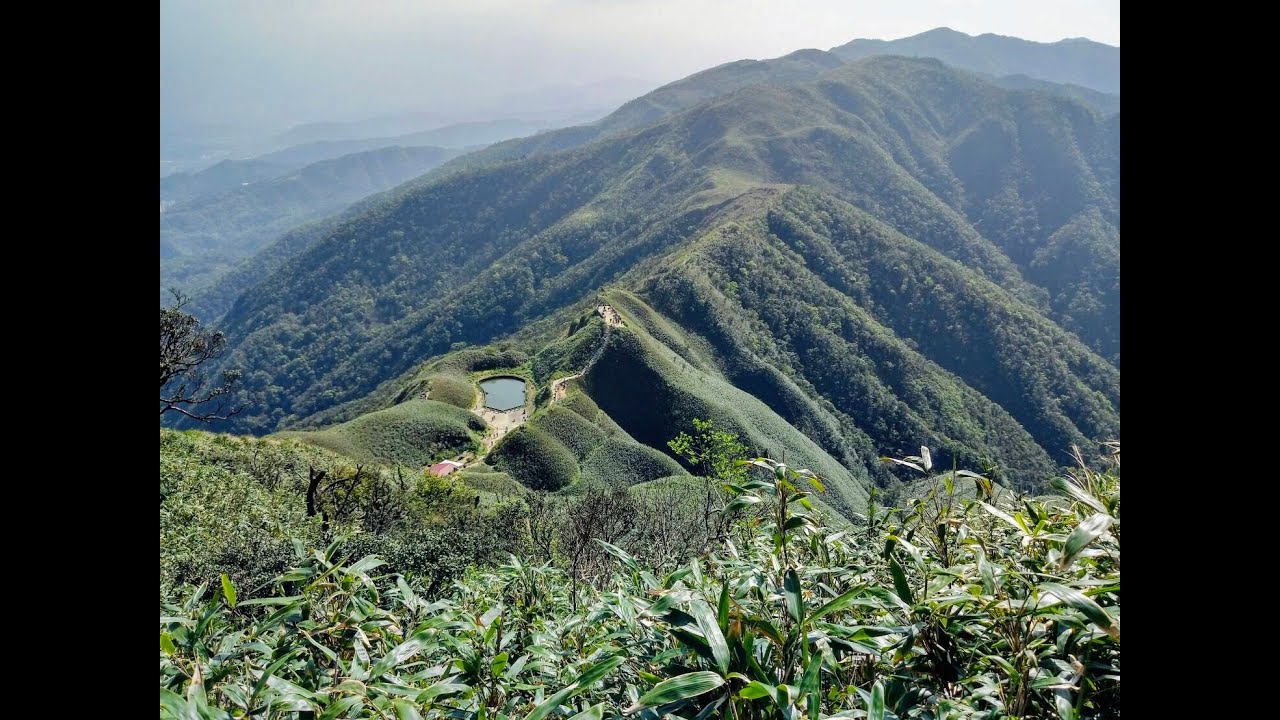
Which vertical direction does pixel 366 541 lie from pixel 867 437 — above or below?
above

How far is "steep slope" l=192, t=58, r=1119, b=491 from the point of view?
64.1m

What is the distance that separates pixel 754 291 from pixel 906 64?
5902 inches

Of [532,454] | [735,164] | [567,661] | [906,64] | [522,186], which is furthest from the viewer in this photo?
[906,64]

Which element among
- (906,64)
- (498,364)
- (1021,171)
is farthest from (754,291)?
(906,64)

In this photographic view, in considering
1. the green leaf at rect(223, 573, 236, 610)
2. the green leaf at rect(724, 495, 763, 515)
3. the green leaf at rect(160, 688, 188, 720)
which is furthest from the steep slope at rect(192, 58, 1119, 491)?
the green leaf at rect(160, 688, 188, 720)

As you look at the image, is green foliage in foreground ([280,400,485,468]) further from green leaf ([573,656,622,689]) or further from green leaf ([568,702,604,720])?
green leaf ([568,702,604,720])

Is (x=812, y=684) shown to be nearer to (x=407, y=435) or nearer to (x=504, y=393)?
(x=407, y=435)

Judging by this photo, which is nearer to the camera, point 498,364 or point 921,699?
point 921,699

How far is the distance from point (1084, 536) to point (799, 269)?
3111 inches

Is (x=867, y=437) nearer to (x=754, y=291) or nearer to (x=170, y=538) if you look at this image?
(x=754, y=291)

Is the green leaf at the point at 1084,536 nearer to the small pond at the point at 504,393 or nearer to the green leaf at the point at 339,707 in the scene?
the green leaf at the point at 339,707

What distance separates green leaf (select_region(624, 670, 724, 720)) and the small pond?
5459 cm

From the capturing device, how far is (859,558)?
2.61m

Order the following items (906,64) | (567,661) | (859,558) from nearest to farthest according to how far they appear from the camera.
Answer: (567,661)
(859,558)
(906,64)
